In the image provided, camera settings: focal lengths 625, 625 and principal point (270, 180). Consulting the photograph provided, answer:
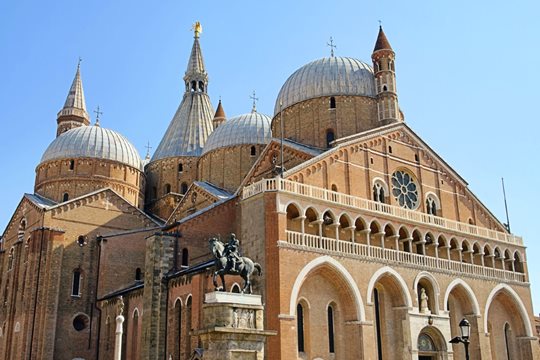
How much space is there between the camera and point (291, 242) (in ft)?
89.6

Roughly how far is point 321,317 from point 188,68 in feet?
107

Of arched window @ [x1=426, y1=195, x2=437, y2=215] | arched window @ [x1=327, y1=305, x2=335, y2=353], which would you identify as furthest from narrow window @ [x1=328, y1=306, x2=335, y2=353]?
arched window @ [x1=426, y1=195, x2=437, y2=215]

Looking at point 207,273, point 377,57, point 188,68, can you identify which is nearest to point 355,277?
point 207,273

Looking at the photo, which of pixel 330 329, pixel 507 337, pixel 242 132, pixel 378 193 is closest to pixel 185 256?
pixel 330 329

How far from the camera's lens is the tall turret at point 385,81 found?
120ft

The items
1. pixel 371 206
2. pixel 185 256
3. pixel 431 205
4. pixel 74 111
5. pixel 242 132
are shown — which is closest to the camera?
pixel 371 206

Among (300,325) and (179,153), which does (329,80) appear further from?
(300,325)

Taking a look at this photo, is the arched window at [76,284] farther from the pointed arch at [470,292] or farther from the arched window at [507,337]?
the arched window at [507,337]

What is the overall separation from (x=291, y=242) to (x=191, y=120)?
2522 centimetres

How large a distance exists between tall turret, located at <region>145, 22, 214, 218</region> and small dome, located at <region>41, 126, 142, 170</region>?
2386 mm

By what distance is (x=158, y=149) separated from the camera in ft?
162

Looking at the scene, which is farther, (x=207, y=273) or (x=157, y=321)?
(x=157, y=321)

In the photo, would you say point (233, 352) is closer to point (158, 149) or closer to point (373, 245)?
point (373, 245)

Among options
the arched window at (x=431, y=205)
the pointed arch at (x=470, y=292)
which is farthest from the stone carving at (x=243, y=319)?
→ the arched window at (x=431, y=205)
